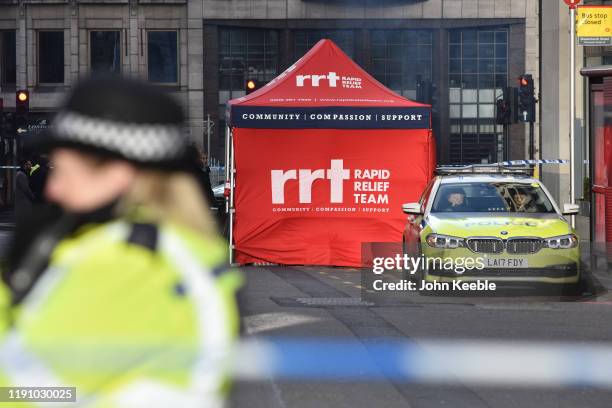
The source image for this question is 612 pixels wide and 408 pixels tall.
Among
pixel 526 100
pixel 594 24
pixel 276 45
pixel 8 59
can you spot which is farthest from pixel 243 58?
pixel 594 24

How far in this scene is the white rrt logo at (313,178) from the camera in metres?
18.7

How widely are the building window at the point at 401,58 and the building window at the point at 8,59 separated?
1416 cm

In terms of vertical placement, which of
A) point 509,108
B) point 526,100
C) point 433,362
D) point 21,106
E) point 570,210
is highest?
point 21,106

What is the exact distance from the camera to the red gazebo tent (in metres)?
18.6

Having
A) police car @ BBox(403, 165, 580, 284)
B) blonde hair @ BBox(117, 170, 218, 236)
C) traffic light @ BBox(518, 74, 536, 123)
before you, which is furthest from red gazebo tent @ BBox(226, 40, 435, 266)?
blonde hair @ BBox(117, 170, 218, 236)

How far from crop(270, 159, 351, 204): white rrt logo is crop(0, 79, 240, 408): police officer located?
1642 cm

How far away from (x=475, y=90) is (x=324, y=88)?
121 ft

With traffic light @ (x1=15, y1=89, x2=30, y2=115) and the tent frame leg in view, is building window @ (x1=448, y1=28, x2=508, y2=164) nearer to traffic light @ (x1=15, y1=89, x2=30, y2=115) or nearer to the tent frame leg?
traffic light @ (x1=15, y1=89, x2=30, y2=115)

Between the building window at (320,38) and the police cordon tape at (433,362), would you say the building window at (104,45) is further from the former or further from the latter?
the police cordon tape at (433,362)

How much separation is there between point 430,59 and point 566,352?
45491 millimetres

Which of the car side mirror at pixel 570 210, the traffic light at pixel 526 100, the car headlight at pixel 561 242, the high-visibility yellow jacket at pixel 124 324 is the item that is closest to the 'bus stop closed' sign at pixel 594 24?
the car side mirror at pixel 570 210

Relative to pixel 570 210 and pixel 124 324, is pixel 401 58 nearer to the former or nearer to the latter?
pixel 570 210

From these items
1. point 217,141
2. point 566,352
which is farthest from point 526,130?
point 566,352

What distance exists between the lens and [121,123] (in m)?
2.15
